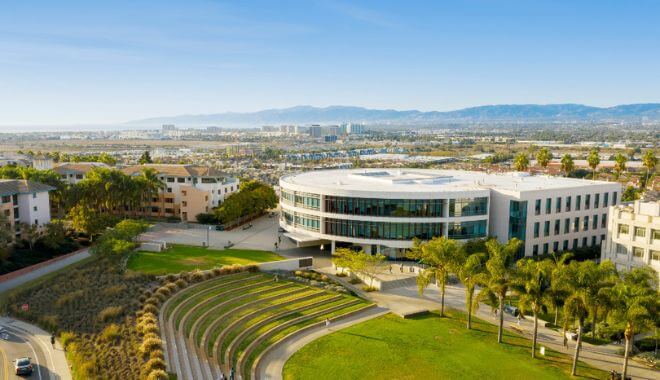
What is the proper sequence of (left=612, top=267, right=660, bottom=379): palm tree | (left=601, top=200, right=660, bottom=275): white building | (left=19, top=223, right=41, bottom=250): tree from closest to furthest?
(left=612, top=267, right=660, bottom=379): palm tree → (left=601, top=200, right=660, bottom=275): white building → (left=19, top=223, right=41, bottom=250): tree

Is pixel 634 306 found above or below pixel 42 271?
above

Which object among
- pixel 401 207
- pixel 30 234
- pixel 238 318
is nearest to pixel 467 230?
pixel 401 207

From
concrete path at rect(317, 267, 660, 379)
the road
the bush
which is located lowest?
concrete path at rect(317, 267, 660, 379)

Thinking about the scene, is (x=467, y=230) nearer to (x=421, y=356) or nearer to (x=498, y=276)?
(x=498, y=276)

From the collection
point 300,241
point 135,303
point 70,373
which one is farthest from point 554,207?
point 70,373

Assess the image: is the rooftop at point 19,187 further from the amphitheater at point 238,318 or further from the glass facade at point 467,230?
the glass facade at point 467,230

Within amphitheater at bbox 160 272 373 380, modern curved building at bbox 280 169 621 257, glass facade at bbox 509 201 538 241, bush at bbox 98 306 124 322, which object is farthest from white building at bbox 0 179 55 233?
glass facade at bbox 509 201 538 241

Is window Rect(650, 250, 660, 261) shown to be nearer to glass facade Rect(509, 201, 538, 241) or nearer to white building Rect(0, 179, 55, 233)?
glass facade Rect(509, 201, 538, 241)
